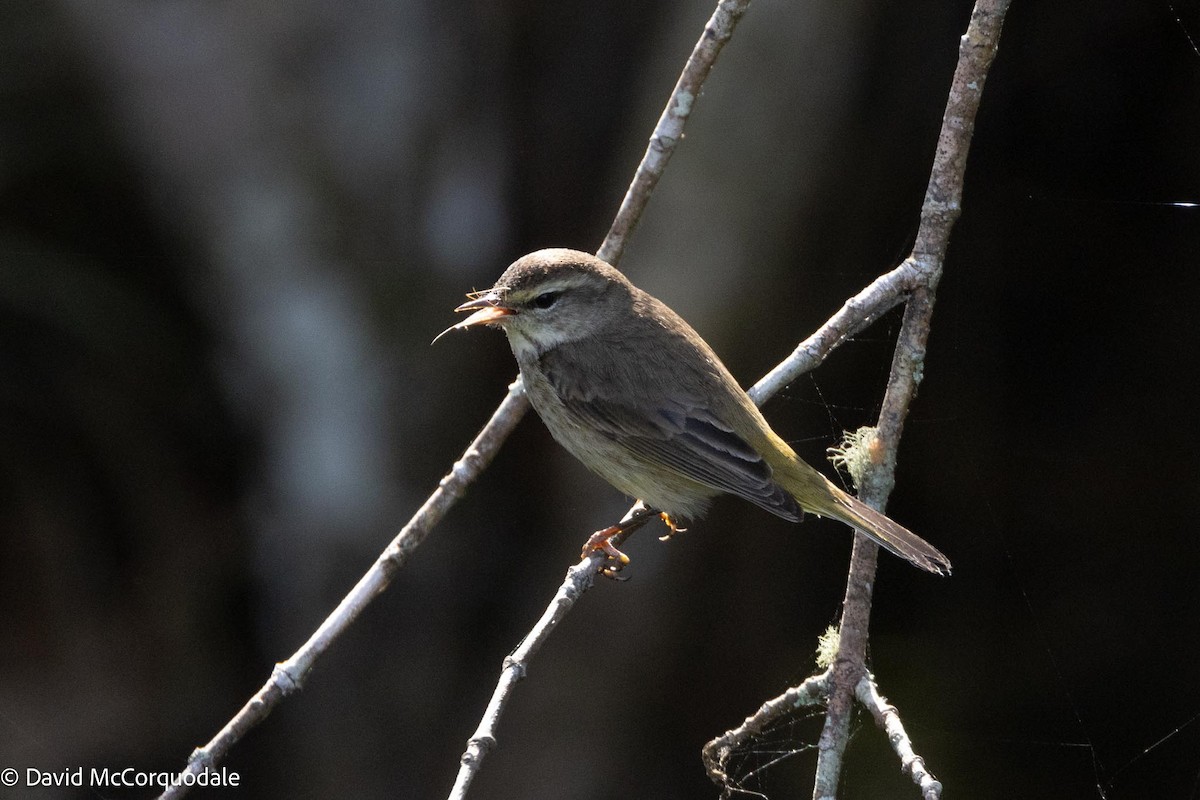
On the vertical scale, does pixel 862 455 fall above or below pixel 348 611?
above

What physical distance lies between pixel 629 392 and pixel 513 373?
69.2 inches

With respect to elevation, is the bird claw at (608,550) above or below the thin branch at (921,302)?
below

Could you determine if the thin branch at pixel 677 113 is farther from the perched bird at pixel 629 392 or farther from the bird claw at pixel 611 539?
the bird claw at pixel 611 539

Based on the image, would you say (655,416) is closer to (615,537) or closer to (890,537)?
(615,537)

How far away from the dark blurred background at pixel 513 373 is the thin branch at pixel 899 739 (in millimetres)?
2228

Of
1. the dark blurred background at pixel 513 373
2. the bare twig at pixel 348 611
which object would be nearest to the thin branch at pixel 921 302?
the bare twig at pixel 348 611

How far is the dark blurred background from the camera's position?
15.3 ft

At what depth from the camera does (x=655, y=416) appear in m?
3.67

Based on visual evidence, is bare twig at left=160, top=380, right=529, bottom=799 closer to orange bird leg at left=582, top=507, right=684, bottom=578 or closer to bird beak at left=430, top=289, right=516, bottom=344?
bird beak at left=430, top=289, right=516, bottom=344

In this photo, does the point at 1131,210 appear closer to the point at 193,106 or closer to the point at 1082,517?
the point at 1082,517

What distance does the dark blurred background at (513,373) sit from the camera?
467 centimetres

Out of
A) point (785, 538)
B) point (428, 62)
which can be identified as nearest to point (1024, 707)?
point (785, 538)

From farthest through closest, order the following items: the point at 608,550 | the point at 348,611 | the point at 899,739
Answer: the point at 608,550
the point at 348,611
the point at 899,739

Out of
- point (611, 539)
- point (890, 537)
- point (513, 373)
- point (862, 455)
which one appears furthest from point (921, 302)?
point (513, 373)
